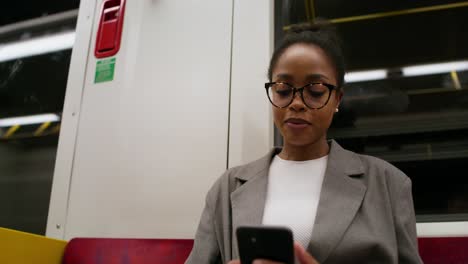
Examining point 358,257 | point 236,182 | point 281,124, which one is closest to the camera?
point 358,257

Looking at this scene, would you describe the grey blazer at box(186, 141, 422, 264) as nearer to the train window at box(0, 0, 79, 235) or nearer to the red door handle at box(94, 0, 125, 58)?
the red door handle at box(94, 0, 125, 58)

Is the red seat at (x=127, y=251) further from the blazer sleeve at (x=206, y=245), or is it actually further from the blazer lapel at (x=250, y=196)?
the blazer lapel at (x=250, y=196)

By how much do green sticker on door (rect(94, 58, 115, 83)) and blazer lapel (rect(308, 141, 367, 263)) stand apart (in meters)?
1.25

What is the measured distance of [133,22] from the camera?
1974 mm

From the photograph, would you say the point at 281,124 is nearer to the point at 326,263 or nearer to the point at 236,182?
the point at 236,182

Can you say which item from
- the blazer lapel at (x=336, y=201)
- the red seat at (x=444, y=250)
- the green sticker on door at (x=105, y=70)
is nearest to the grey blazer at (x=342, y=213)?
the blazer lapel at (x=336, y=201)

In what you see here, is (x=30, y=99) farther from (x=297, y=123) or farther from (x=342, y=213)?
(x=342, y=213)

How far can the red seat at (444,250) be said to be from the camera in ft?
3.83

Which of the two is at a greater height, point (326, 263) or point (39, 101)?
point (39, 101)

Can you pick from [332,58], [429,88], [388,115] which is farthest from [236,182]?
[429,88]

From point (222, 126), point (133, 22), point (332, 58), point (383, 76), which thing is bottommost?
point (222, 126)

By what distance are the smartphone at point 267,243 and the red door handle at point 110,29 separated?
4.87 feet

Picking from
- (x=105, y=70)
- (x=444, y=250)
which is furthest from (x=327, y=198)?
(x=105, y=70)

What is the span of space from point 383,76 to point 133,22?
1.36 metres
